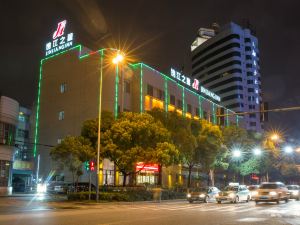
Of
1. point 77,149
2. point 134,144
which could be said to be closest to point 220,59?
point 134,144

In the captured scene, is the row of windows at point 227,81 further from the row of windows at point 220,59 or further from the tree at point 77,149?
the tree at point 77,149

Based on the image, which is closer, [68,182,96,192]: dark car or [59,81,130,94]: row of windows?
[68,182,96,192]: dark car

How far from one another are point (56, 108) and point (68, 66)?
7.03 m

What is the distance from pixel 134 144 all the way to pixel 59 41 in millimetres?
33158

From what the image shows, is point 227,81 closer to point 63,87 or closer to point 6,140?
point 63,87

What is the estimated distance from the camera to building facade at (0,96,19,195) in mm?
45625

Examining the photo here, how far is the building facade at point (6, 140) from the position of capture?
150ft

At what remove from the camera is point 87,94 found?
200 ft

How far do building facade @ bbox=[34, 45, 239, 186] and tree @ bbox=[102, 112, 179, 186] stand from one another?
15595 mm

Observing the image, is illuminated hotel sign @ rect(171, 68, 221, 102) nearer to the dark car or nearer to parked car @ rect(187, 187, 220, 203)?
the dark car

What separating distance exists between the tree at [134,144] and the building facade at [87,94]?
51.2 feet

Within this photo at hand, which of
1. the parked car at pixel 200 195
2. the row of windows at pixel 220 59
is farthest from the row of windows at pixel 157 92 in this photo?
the row of windows at pixel 220 59

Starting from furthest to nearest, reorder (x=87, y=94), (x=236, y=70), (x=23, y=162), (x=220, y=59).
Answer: (x=220, y=59), (x=236, y=70), (x=23, y=162), (x=87, y=94)

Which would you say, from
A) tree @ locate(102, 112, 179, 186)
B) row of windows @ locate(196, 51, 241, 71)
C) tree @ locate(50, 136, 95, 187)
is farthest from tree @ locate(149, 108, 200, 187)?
row of windows @ locate(196, 51, 241, 71)
